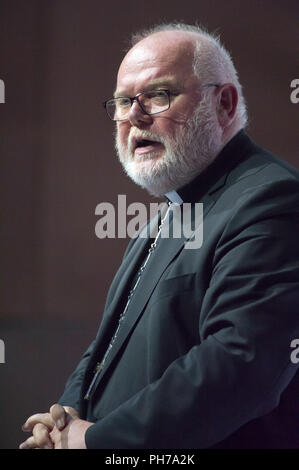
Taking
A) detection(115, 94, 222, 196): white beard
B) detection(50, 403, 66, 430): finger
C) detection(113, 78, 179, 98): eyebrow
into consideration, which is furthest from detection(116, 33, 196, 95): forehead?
detection(50, 403, 66, 430): finger

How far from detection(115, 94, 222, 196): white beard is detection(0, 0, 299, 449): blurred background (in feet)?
4.22

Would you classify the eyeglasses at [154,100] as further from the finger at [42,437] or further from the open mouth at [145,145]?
the finger at [42,437]

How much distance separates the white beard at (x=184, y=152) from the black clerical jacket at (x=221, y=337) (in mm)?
145

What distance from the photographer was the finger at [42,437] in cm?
128

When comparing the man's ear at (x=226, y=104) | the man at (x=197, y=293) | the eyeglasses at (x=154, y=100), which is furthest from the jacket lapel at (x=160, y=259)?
the eyeglasses at (x=154, y=100)

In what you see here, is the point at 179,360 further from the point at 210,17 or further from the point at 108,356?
the point at 210,17

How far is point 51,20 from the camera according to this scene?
111 inches

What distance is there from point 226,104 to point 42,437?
1.12 metres

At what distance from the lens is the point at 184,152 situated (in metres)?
1.49

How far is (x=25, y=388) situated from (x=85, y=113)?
1.59 metres

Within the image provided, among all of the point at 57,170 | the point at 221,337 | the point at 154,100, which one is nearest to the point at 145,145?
the point at 154,100

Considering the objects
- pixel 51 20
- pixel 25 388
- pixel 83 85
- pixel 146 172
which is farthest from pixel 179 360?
Answer: pixel 51 20

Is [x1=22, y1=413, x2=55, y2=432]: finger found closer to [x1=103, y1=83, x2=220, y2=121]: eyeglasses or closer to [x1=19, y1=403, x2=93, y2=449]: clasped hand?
[x1=19, y1=403, x2=93, y2=449]: clasped hand

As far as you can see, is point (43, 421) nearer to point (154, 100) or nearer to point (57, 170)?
point (154, 100)
